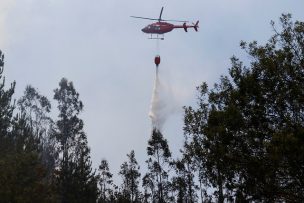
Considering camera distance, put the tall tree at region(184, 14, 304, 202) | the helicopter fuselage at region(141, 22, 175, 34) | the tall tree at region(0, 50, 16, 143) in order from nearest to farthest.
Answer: the tall tree at region(184, 14, 304, 202), the tall tree at region(0, 50, 16, 143), the helicopter fuselage at region(141, 22, 175, 34)

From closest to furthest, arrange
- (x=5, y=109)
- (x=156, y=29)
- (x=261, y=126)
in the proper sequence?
(x=261, y=126), (x=5, y=109), (x=156, y=29)

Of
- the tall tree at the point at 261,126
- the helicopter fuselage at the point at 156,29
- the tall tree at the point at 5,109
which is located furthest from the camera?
the helicopter fuselage at the point at 156,29

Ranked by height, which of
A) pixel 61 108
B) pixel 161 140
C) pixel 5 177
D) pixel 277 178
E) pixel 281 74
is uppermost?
pixel 61 108

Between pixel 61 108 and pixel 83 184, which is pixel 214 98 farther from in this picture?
pixel 61 108

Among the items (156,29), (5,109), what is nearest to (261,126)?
(5,109)

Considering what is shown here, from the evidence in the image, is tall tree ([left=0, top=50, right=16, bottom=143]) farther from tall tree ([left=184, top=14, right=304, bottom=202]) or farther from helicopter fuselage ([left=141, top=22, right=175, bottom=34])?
helicopter fuselage ([left=141, top=22, right=175, bottom=34])

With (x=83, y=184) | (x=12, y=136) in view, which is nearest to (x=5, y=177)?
(x=83, y=184)

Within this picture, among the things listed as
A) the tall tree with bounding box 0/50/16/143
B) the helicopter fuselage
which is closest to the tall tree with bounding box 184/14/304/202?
the tall tree with bounding box 0/50/16/143

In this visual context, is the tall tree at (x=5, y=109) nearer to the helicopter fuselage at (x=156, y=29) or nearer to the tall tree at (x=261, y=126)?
the tall tree at (x=261, y=126)

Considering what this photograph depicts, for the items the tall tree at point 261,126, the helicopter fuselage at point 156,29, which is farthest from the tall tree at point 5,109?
the helicopter fuselage at point 156,29

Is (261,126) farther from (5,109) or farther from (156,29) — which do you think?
(156,29)

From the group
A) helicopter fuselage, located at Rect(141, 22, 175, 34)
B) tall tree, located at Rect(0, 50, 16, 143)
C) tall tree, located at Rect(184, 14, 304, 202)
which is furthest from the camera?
helicopter fuselage, located at Rect(141, 22, 175, 34)

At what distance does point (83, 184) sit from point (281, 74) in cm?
1704

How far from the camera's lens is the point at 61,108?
65.7 m
